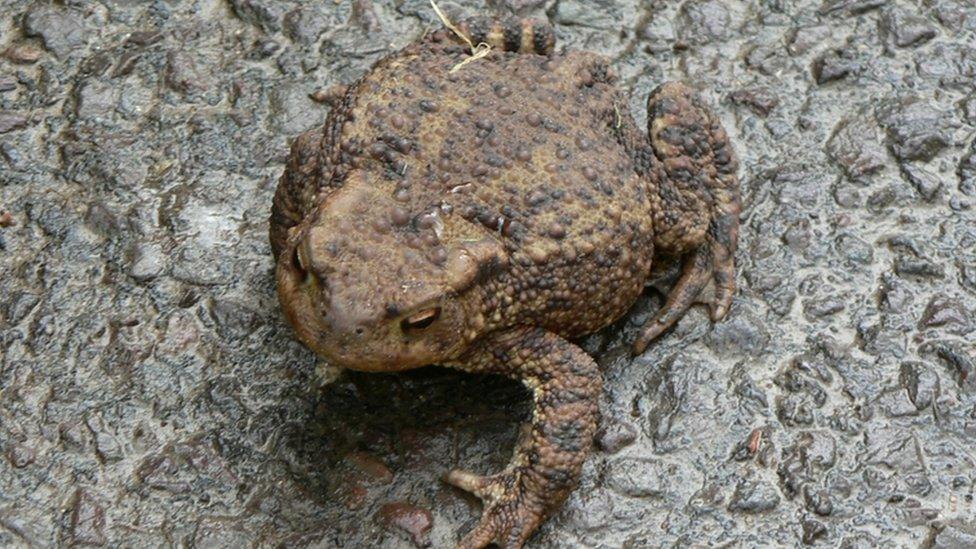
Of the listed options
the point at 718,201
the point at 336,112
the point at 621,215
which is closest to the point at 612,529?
the point at 621,215

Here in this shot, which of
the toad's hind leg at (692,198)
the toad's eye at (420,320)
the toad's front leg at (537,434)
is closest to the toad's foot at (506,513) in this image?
the toad's front leg at (537,434)

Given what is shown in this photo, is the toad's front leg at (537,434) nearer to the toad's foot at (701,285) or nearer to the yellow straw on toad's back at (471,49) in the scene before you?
the toad's foot at (701,285)

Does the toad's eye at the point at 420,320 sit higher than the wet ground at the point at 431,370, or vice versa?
the toad's eye at the point at 420,320

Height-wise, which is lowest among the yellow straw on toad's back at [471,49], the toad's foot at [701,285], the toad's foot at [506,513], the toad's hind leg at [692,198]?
the toad's foot at [506,513]

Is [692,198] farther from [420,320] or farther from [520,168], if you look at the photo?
[420,320]

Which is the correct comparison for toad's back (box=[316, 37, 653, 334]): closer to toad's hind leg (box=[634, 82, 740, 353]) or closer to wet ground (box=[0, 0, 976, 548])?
toad's hind leg (box=[634, 82, 740, 353])

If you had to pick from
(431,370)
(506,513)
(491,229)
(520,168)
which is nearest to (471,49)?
(520,168)

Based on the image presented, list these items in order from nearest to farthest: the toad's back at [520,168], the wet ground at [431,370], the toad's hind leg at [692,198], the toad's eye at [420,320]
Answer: the toad's eye at [420,320] → the toad's back at [520,168] → the wet ground at [431,370] → the toad's hind leg at [692,198]
